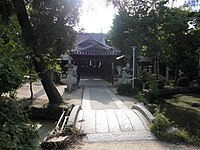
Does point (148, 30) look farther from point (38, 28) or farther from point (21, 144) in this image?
point (21, 144)

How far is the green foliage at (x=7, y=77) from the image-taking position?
3.32 meters

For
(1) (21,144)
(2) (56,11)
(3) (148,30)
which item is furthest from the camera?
(3) (148,30)

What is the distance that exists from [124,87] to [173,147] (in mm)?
10829

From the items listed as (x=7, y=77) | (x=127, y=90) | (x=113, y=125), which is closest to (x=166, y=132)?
(x=113, y=125)

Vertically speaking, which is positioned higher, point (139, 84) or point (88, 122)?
point (139, 84)

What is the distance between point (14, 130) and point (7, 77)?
65 cm

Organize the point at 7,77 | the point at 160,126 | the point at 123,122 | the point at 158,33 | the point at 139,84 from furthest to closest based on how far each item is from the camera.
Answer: the point at 158,33 < the point at 139,84 < the point at 123,122 < the point at 160,126 < the point at 7,77

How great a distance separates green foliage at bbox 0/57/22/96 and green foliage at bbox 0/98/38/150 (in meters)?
0.29

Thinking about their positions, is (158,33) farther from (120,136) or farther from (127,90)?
(120,136)

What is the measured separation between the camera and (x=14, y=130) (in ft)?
11.2

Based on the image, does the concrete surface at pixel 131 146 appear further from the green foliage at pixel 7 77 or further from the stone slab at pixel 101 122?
the green foliage at pixel 7 77

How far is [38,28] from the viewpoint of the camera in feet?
39.5

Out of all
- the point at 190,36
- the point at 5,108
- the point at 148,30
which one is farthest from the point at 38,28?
the point at 190,36

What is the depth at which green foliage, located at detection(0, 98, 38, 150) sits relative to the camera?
3246 mm
